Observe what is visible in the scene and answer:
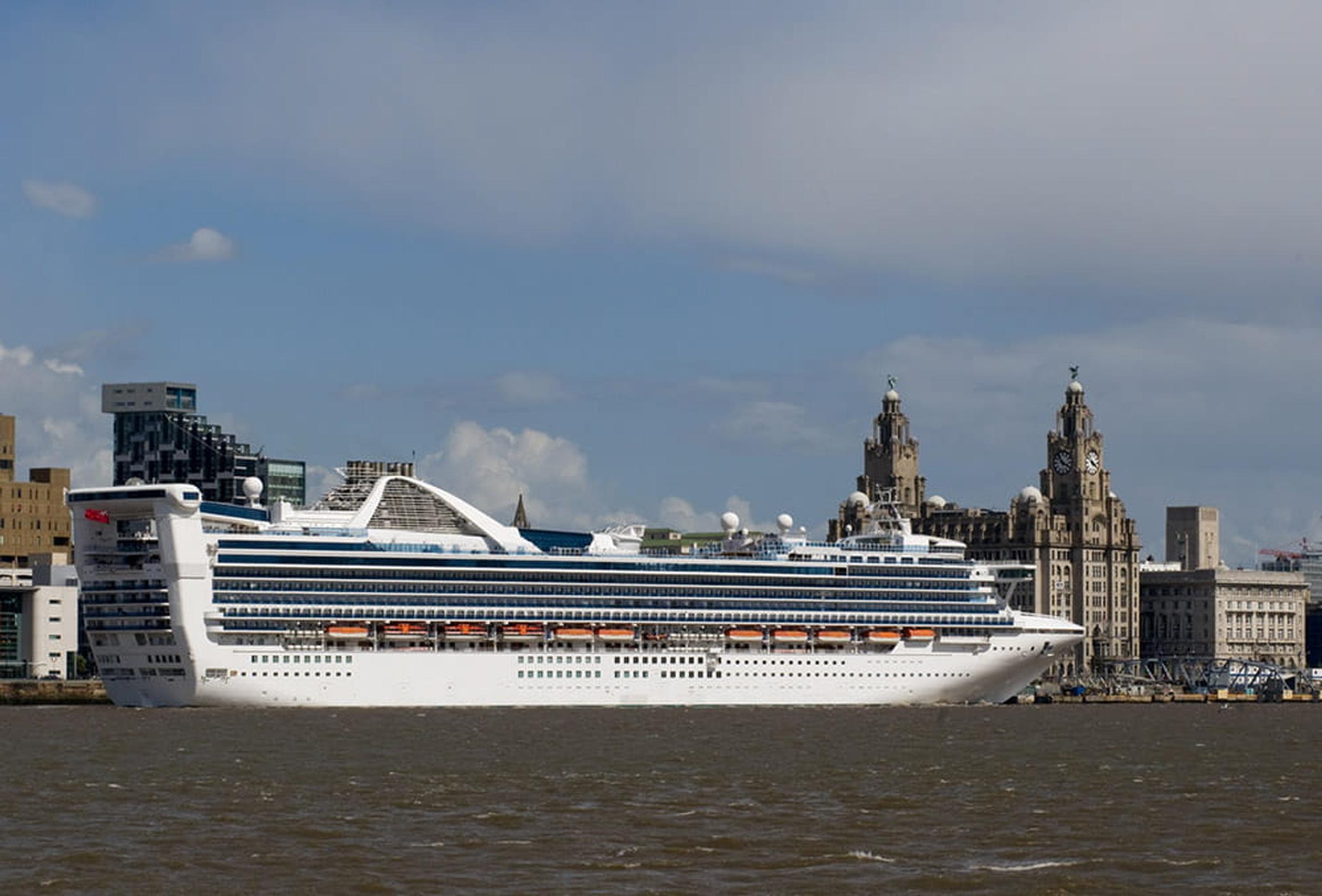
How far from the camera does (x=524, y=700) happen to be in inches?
5822

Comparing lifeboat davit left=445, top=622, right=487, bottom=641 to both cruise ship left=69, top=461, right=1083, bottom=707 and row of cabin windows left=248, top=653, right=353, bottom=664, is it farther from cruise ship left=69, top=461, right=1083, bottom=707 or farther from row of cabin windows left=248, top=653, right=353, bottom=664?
row of cabin windows left=248, top=653, right=353, bottom=664

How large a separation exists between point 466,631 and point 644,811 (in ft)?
247

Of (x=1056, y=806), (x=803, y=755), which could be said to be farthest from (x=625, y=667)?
(x=1056, y=806)

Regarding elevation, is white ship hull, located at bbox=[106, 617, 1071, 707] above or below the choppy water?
above

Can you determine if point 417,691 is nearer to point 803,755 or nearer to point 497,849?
point 803,755

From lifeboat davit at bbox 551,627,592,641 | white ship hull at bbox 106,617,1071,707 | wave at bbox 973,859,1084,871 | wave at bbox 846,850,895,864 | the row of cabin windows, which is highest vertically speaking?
lifeboat davit at bbox 551,627,592,641

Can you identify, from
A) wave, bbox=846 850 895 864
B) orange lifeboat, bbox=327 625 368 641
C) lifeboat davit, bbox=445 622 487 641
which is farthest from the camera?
lifeboat davit, bbox=445 622 487 641

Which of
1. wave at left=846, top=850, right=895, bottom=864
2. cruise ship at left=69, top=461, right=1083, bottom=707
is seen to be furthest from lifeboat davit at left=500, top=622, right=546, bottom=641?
wave at left=846, top=850, right=895, bottom=864

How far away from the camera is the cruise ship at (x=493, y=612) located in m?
141

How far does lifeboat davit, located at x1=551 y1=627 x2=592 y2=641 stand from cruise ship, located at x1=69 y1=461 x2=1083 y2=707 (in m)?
0.12

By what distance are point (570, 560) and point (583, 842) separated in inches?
3475

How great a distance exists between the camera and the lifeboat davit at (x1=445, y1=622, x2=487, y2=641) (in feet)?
483

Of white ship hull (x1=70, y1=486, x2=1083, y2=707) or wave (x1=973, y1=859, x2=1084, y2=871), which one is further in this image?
white ship hull (x1=70, y1=486, x2=1083, y2=707)

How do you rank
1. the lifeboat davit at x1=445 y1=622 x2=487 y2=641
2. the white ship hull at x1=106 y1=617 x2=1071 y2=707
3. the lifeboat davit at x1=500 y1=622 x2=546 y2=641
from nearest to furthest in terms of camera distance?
the white ship hull at x1=106 y1=617 x2=1071 y2=707
the lifeboat davit at x1=445 y1=622 x2=487 y2=641
the lifeboat davit at x1=500 y1=622 x2=546 y2=641
